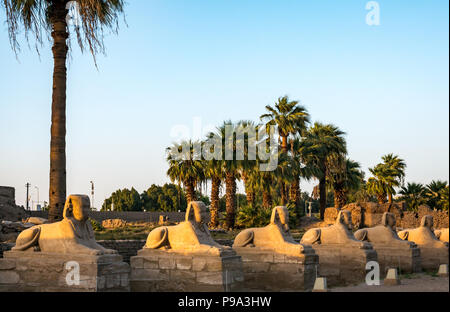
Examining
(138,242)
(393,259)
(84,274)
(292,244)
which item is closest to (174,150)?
(138,242)

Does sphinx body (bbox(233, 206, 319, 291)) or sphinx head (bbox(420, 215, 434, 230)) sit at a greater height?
sphinx head (bbox(420, 215, 434, 230))

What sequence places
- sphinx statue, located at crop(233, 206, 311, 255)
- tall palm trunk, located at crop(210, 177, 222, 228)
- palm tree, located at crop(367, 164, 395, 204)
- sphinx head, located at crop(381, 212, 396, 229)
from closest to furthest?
sphinx statue, located at crop(233, 206, 311, 255) < sphinx head, located at crop(381, 212, 396, 229) < tall palm trunk, located at crop(210, 177, 222, 228) < palm tree, located at crop(367, 164, 395, 204)

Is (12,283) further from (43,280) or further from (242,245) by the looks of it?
(242,245)

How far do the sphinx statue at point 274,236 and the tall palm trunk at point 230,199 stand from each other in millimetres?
16295

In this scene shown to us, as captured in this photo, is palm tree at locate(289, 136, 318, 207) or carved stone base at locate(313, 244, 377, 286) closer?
carved stone base at locate(313, 244, 377, 286)

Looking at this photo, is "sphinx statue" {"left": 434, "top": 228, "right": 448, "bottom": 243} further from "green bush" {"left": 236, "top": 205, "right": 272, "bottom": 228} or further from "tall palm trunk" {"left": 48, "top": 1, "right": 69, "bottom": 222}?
"tall palm trunk" {"left": 48, "top": 1, "right": 69, "bottom": 222}

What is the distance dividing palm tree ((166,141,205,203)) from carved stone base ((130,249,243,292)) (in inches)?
753

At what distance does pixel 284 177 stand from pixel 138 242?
15.7 metres

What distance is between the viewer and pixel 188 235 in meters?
9.71

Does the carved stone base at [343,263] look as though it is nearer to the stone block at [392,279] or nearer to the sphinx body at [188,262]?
the stone block at [392,279]

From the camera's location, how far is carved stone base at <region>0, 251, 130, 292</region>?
8.12 m

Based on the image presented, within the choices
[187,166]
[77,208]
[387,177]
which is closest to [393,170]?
[387,177]

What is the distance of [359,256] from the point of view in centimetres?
1255

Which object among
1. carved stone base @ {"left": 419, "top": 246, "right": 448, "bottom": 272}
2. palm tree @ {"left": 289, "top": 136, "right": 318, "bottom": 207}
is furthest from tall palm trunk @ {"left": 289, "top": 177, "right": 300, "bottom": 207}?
carved stone base @ {"left": 419, "top": 246, "right": 448, "bottom": 272}
